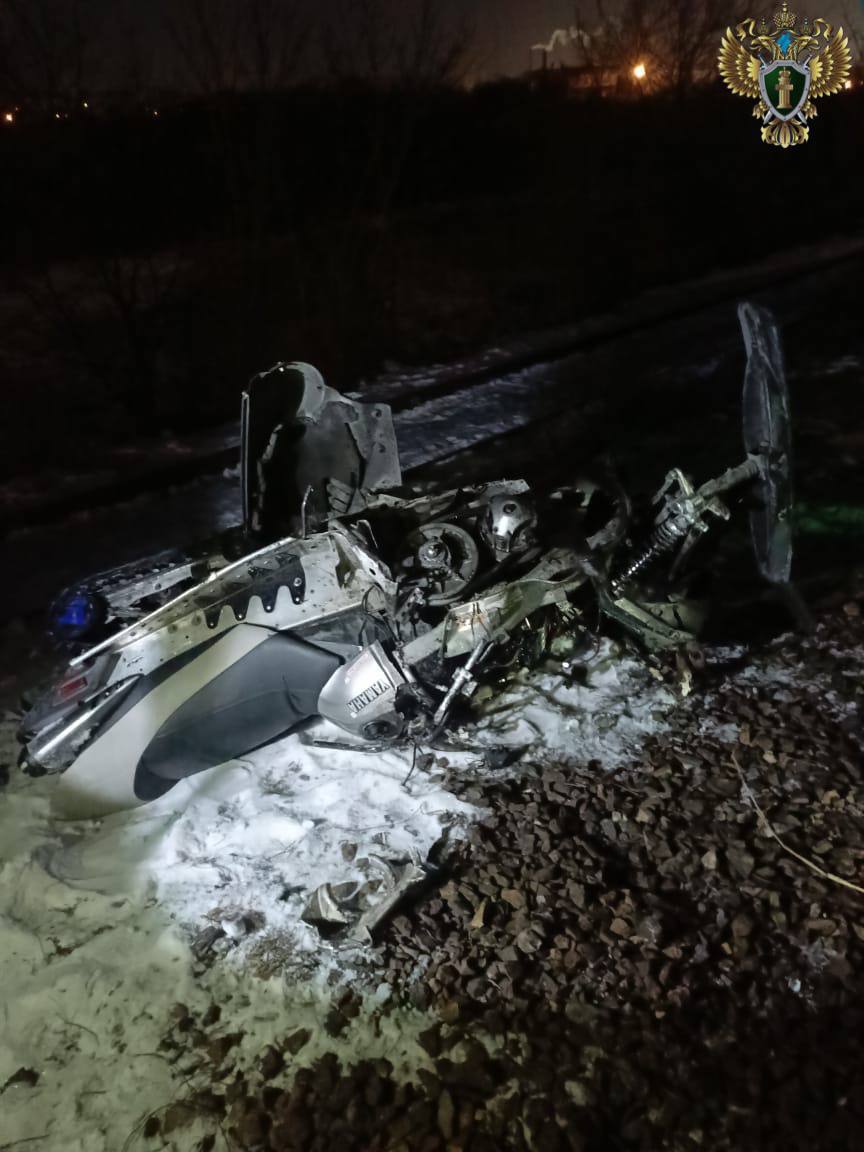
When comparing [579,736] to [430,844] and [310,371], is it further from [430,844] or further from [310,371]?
[310,371]

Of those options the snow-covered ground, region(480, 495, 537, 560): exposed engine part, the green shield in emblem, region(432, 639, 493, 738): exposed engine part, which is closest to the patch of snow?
the snow-covered ground

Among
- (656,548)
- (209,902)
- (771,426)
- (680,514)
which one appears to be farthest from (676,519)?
(209,902)

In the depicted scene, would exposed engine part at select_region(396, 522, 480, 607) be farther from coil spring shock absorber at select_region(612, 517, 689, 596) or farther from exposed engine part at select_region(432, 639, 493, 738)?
coil spring shock absorber at select_region(612, 517, 689, 596)

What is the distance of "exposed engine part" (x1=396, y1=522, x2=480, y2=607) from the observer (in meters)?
4.41

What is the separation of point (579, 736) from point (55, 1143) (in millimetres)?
3109

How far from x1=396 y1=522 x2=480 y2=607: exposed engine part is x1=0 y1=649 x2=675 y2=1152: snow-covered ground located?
101cm

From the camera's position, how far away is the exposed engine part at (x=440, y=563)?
Result: 174 inches

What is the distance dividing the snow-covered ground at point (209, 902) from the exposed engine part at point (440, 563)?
3.30 feet

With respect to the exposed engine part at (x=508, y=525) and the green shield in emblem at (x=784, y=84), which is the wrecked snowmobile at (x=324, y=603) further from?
the green shield in emblem at (x=784, y=84)

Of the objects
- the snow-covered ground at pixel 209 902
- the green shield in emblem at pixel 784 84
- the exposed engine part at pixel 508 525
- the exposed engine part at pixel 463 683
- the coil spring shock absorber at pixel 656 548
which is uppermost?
the green shield in emblem at pixel 784 84

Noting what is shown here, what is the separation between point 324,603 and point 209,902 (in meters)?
1.57

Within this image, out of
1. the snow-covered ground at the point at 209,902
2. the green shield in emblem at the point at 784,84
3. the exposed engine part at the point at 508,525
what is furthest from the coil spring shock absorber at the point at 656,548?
the green shield in emblem at the point at 784,84

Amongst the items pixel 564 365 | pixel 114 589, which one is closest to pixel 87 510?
pixel 114 589

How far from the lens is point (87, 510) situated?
8750 millimetres
